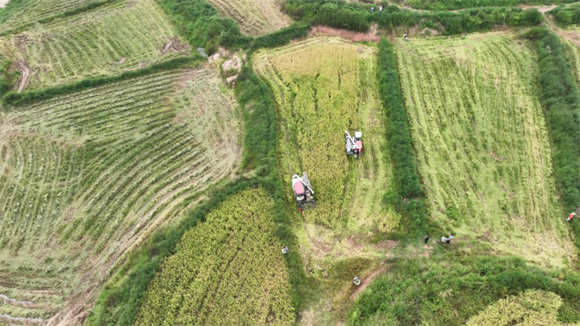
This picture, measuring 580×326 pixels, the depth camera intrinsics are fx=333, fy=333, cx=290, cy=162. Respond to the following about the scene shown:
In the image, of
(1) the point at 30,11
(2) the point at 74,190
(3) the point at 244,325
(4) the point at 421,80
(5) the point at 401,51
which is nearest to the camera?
(3) the point at 244,325

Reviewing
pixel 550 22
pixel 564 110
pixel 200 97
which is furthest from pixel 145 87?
pixel 550 22

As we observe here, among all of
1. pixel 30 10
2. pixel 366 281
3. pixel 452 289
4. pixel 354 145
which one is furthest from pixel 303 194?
pixel 30 10

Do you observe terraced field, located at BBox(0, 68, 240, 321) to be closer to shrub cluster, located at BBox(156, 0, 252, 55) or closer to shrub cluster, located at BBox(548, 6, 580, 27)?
shrub cluster, located at BBox(156, 0, 252, 55)

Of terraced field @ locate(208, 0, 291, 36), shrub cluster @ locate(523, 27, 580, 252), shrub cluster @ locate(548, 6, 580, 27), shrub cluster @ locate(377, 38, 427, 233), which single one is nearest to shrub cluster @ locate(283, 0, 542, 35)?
shrub cluster @ locate(548, 6, 580, 27)

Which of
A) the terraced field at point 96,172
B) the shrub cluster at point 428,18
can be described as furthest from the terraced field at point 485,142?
the terraced field at point 96,172

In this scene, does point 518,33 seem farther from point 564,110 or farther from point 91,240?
point 91,240

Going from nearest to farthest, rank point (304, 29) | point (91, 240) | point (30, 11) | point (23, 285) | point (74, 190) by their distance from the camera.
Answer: point (23, 285), point (91, 240), point (74, 190), point (304, 29), point (30, 11)
